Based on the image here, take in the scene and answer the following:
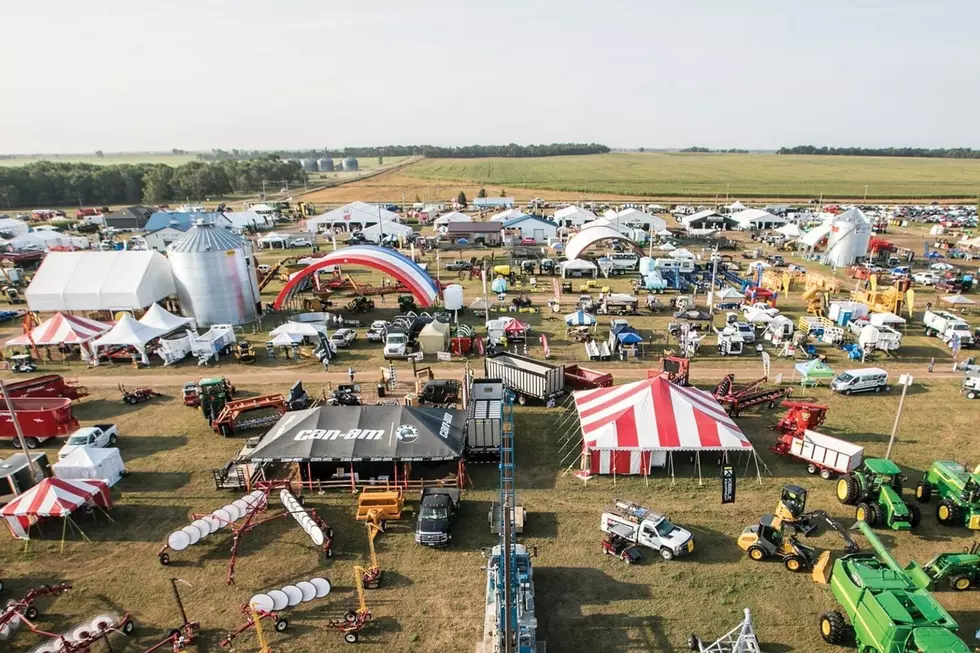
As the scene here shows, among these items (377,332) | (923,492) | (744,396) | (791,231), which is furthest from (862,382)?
(791,231)

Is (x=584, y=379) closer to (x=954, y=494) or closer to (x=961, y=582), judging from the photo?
(x=954, y=494)

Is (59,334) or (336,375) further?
(59,334)

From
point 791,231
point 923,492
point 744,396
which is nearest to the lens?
point 923,492

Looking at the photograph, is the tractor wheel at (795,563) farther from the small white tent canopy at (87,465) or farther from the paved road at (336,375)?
the small white tent canopy at (87,465)

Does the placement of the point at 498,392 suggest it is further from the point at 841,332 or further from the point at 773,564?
the point at 841,332

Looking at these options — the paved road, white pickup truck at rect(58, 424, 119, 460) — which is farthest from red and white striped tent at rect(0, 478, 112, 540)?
the paved road

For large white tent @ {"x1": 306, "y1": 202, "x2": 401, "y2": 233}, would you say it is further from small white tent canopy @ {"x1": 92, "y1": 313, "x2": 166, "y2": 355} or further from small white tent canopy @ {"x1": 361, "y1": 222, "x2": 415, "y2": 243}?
small white tent canopy @ {"x1": 92, "y1": 313, "x2": 166, "y2": 355}

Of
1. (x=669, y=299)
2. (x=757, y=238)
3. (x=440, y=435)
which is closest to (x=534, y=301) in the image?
(x=669, y=299)
